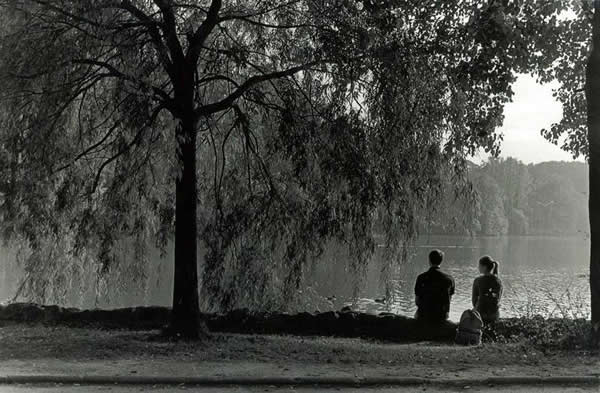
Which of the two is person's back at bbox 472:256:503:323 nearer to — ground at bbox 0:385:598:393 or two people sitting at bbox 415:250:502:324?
two people sitting at bbox 415:250:502:324

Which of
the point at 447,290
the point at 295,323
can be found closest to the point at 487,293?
the point at 447,290

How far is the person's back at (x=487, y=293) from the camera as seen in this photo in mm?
9570

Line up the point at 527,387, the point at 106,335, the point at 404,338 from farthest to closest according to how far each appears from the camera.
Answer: the point at 404,338, the point at 106,335, the point at 527,387

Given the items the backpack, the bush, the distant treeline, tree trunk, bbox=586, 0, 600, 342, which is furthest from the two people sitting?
the distant treeline

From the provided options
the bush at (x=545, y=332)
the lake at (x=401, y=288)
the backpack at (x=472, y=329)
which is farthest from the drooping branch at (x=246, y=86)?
the bush at (x=545, y=332)

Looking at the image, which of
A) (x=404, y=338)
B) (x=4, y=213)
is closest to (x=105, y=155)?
(x=4, y=213)

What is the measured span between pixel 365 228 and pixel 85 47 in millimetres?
4383

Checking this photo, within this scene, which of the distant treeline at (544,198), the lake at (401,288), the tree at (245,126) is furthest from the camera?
the distant treeline at (544,198)

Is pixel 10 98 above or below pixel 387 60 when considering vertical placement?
below

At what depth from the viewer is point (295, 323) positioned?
10328 mm

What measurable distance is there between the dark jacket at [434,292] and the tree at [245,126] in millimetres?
614

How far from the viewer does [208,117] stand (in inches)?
387

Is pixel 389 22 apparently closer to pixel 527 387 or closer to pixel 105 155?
pixel 105 155

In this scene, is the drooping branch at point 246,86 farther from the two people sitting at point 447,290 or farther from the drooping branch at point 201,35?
the two people sitting at point 447,290
